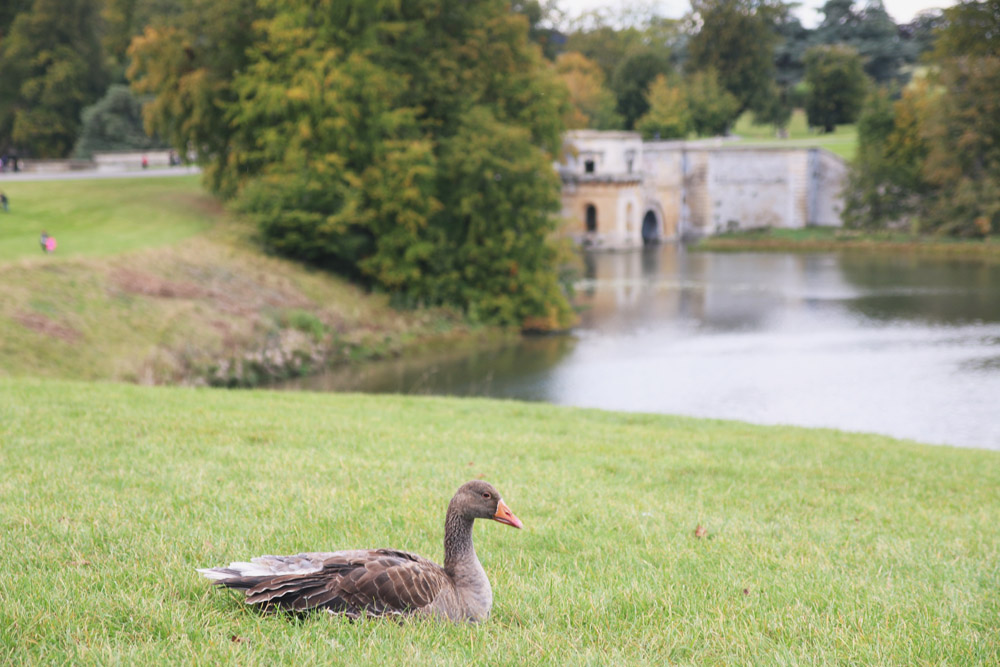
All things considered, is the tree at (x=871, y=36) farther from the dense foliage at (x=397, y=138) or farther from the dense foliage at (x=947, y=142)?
the dense foliage at (x=397, y=138)

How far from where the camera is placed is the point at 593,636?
4.68m

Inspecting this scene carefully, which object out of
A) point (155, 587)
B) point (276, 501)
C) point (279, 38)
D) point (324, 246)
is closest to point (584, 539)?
point (276, 501)

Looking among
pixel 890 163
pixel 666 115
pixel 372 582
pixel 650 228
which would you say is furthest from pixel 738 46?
pixel 372 582

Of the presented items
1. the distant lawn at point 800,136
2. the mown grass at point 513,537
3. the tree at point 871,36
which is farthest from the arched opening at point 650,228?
the mown grass at point 513,537

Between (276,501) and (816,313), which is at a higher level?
(276,501)

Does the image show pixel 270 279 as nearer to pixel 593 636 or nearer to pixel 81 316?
pixel 81 316

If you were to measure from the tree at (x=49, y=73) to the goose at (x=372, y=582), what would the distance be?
190 ft

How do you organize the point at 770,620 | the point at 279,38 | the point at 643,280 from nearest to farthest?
1. the point at 770,620
2. the point at 279,38
3. the point at 643,280

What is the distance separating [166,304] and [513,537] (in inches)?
850

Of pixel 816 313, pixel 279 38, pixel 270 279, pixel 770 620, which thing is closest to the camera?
pixel 770 620

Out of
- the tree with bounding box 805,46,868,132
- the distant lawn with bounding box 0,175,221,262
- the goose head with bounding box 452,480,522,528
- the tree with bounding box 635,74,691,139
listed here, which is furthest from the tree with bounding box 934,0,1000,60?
the goose head with bounding box 452,480,522,528

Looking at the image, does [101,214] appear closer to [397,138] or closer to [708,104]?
[397,138]

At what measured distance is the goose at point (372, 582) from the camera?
177 inches

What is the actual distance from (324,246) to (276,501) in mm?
27624
